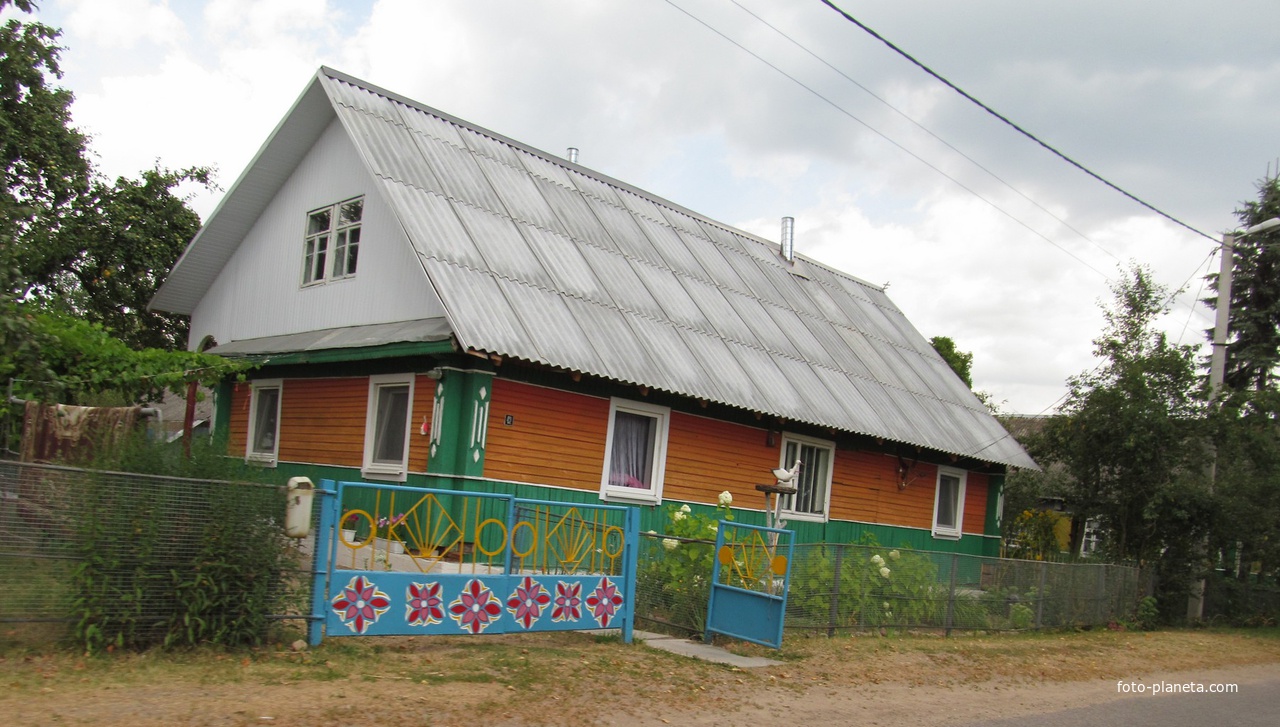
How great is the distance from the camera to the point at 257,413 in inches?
670

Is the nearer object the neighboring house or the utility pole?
the neighboring house

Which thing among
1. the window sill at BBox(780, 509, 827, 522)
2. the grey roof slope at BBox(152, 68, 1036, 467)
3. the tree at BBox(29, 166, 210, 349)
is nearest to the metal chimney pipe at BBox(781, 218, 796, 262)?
the grey roof slope at BBox(152, 68, 1036, 467)

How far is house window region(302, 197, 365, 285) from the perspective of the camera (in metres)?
15.6

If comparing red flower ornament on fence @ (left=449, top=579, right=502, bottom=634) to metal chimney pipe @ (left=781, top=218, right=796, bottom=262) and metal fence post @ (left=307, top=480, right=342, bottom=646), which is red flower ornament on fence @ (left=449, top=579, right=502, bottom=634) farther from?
metal chimney pipe @ (left=781, top=218, right=796, bottom=262)

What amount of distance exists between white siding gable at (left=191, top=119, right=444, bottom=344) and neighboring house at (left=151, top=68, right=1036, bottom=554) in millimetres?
48

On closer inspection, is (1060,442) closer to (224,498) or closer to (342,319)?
(342,319)

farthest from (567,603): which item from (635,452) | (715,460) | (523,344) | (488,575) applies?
(715,460)

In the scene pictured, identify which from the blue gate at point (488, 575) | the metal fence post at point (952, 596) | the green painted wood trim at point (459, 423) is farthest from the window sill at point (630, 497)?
the metal fence post at point (952, 596)

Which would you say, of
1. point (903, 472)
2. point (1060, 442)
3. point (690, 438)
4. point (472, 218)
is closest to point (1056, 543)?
point (1060, 442)

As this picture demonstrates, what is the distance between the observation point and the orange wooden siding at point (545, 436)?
43.2ft

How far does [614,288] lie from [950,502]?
960cm

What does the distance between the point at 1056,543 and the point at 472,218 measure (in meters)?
18.9

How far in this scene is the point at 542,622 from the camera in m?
9.91

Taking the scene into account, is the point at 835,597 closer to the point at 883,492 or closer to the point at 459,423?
the point at 459,423
